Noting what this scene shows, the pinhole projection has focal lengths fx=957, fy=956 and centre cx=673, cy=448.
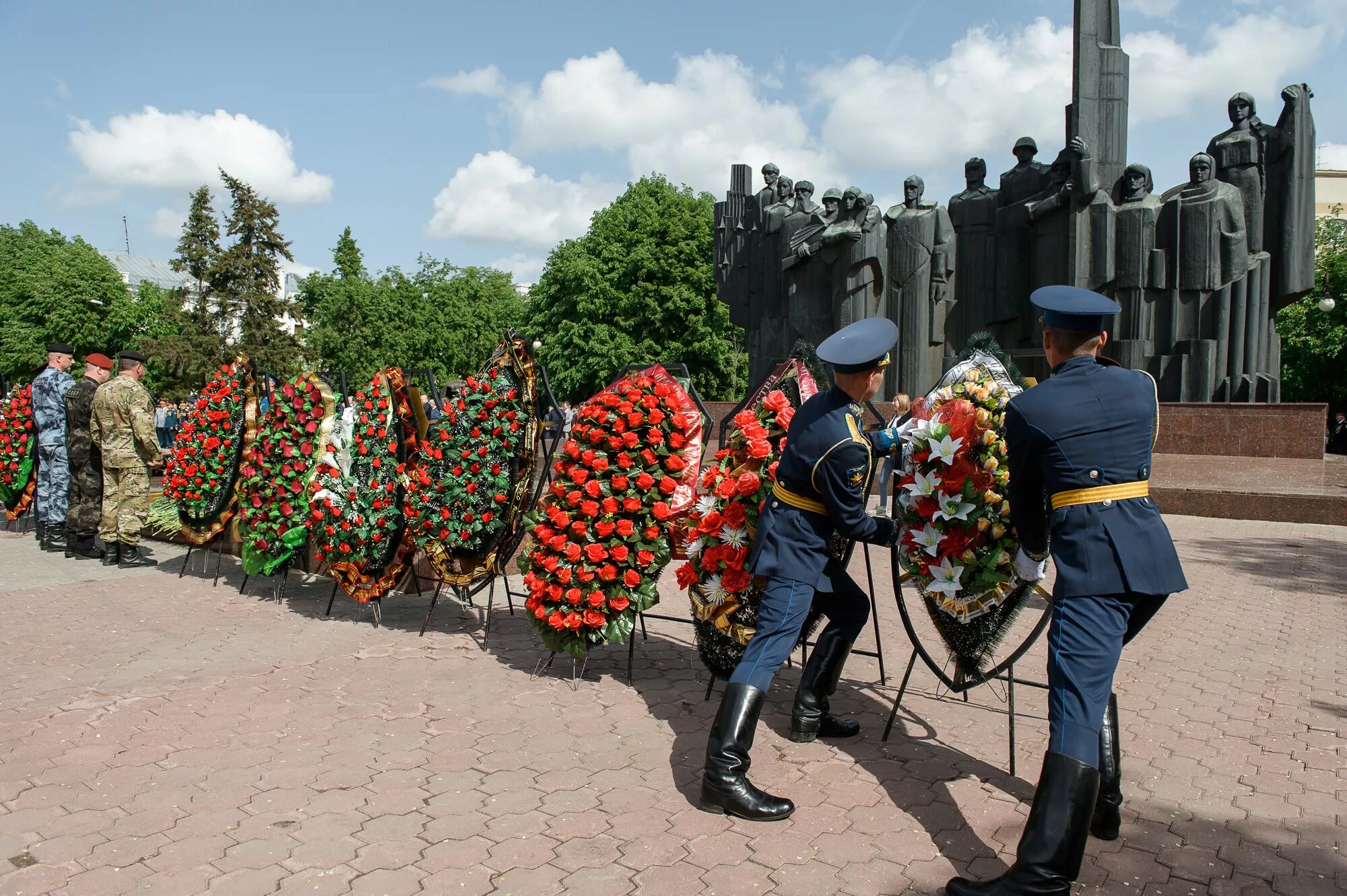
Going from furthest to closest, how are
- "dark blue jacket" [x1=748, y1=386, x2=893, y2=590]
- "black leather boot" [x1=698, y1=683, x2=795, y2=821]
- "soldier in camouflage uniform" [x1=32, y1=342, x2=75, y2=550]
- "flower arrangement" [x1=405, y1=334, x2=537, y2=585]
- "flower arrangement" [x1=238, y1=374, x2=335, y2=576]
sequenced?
1. "soldier in camouflage uniform" [x1=32, y1=342, x2=75, y2=550]
2. "flower arrangement" [x1=238, y1=374, x2=335, y2=576]
3. "flower arrangement" [x1=405, y1=334, x2=537, y2=585]
4. "dark blue jacket" [x1=748, y1=386, x2=893, y2=590]
5. "black leather boot" [x1=698, y1=683, x2=795, y2=821]

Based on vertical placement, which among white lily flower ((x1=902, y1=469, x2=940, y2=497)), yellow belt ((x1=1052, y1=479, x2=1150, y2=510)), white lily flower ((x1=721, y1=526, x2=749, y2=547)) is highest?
yellow belt ((x1=1052, y1=479, x2=1150, y2=510))

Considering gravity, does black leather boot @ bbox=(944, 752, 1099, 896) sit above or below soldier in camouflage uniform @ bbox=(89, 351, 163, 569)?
below

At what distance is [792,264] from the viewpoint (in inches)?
981

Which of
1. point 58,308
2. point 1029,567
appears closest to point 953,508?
point 1029,567

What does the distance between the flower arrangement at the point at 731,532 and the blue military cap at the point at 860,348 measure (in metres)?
0.76

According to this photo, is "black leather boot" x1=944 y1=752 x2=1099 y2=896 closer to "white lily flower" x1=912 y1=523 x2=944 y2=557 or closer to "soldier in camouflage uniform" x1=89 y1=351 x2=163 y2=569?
"white lily flower" x1=912 y1=523 x2=944 y2=557

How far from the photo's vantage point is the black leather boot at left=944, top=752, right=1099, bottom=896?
2.96 meters

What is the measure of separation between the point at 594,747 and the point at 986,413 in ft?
8.03

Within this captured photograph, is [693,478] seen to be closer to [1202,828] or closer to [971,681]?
[971,681]

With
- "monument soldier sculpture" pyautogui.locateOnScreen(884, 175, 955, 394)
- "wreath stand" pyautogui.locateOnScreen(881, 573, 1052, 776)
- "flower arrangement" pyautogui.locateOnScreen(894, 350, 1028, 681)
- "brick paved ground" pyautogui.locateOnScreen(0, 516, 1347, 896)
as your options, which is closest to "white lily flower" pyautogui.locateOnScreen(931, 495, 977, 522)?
"flower arrangement" pyautogui.locateOnScreen(894, 350, 1028, 681)

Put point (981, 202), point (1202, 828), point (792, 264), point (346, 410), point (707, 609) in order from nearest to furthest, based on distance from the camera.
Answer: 1. point (1202, 828)
2. point (707, 609)
3. point (346, 410)
4. point (981, 202)
5. point (792, 264)

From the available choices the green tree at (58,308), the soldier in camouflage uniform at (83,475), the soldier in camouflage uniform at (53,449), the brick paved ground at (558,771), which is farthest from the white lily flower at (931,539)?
the green tree at (58,308)

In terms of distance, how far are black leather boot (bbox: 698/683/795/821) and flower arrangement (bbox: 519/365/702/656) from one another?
1.67m

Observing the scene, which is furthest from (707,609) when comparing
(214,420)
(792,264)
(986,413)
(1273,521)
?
(792,264)
